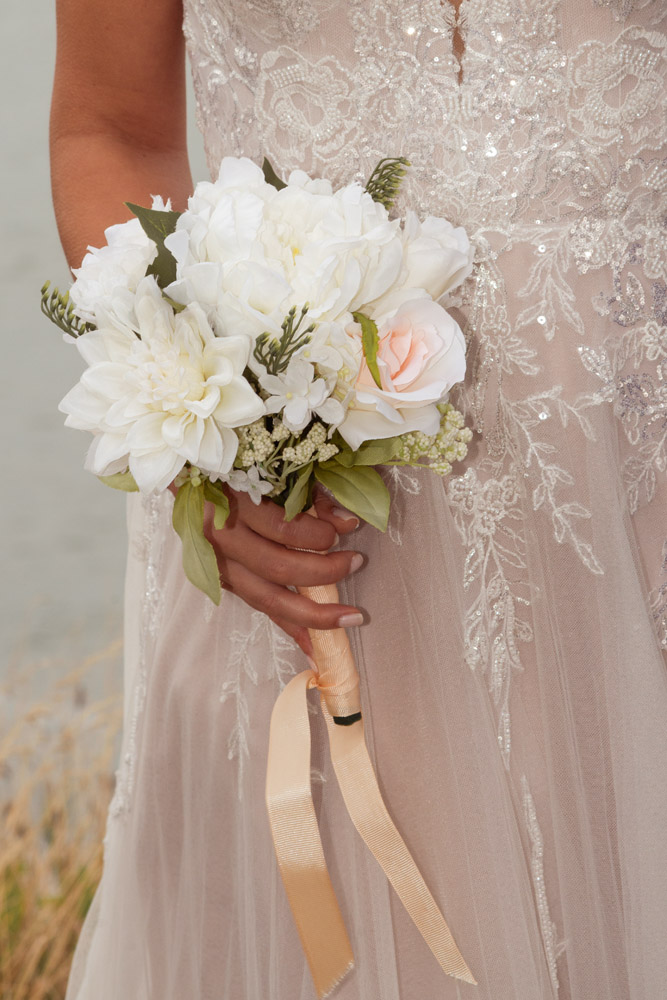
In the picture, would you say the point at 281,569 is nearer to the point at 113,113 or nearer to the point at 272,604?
the point at 272,604

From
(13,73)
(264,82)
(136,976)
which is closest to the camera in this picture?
(264,82)

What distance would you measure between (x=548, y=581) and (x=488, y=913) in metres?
0.31

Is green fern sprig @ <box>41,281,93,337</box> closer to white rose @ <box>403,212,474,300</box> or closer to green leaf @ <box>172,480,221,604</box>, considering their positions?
green leaf @ <box>172,480,221,604</box>

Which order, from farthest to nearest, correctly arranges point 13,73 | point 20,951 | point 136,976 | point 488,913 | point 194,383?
point 13,73 < point 20,951 < point 136,976 < point 488,913 < point 194,383

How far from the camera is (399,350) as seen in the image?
29.0 inches

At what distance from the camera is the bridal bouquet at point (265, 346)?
707mm

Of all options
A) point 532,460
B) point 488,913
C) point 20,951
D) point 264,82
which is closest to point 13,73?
point 264,82

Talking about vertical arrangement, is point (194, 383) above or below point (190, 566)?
above

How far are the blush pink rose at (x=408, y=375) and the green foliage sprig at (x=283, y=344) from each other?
0.05m

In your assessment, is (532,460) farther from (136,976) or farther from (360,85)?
(136,976)

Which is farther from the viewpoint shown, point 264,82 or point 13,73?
point 13,73

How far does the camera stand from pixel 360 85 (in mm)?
920

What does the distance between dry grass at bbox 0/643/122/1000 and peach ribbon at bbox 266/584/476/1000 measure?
1.51 m

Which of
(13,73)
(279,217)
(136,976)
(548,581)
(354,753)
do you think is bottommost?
(136,976)
